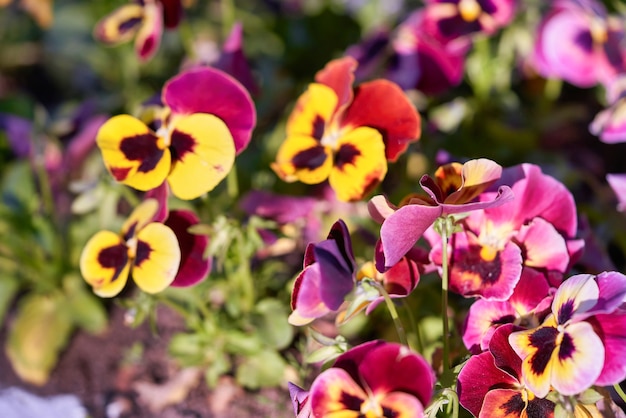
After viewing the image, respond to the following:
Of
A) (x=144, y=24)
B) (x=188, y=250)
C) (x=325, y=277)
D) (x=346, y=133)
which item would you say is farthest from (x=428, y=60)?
(x=325, y=277)

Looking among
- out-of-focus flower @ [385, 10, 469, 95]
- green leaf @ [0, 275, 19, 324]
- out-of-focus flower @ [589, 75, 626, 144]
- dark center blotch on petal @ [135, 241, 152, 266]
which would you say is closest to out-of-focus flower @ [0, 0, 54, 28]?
green leaf @ [0, 275, 19, 324]

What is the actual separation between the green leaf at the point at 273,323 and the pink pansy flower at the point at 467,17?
0.76 meters

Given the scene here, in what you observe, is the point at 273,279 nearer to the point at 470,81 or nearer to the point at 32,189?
the point at 32,189

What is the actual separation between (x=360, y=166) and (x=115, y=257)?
462 mm

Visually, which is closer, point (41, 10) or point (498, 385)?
point (498, 385)

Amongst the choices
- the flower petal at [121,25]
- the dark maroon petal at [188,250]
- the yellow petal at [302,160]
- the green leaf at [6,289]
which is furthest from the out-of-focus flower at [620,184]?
the green leaf at [6,289]

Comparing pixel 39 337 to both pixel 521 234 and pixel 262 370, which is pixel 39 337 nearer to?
pixel 262 370

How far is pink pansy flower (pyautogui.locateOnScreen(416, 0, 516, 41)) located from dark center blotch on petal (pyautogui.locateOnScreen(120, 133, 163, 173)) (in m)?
0.82

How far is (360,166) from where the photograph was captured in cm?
130

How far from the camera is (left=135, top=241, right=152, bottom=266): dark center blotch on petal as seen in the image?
4.08ft

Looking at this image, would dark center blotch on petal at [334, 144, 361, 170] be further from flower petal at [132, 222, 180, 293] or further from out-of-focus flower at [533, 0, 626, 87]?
out-of-focus flower at [533, 0, 626, 87]

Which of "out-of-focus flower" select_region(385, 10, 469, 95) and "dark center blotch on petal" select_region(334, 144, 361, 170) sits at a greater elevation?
"dark center blotch on petal" select_region(334, 144, 361, 170)

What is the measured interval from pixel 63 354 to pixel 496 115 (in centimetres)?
136

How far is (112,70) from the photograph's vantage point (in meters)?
2.57
